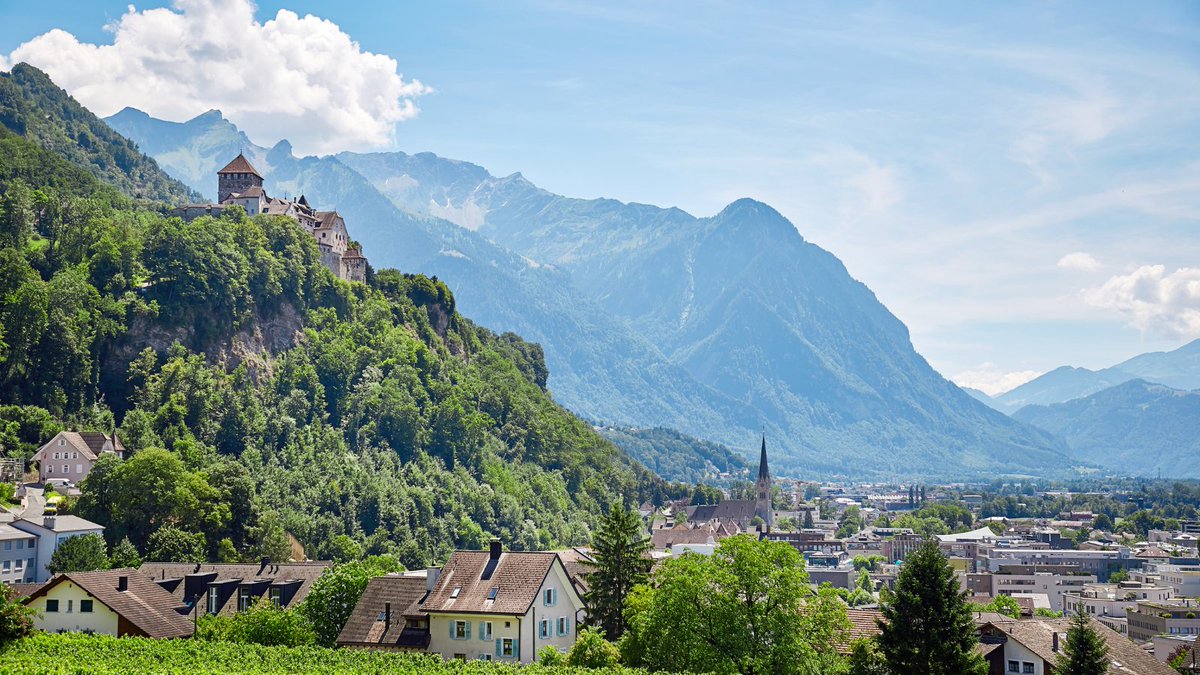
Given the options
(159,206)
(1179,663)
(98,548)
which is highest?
(159,206)

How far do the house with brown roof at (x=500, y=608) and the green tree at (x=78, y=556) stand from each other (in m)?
38.1

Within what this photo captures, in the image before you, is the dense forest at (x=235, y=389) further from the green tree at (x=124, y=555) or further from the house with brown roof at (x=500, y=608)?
the house with brown roof at (x=500, y=608)

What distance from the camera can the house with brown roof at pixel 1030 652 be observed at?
67875 mm

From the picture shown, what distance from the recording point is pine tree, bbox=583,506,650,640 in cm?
7194

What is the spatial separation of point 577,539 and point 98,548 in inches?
3313

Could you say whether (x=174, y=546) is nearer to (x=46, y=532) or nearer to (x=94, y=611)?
(x=46, y=532)

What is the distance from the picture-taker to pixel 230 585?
85812 millimetres

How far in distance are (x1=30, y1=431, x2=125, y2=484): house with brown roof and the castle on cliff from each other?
5638 cm

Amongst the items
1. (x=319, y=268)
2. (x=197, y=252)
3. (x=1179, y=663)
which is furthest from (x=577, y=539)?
(x=1179, y=663)

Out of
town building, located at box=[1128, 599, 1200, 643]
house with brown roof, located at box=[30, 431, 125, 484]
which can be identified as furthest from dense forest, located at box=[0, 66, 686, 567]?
town building, located at box=[1128, 599, 1200, 643]

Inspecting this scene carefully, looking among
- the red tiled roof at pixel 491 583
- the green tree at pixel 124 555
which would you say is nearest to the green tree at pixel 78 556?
the green tree at pixel 124 555

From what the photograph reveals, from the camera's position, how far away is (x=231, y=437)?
137750mm

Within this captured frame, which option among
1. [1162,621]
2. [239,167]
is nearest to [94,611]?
[1162,621]

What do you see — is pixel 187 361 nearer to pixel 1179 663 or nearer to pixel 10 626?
pixel 10 626
